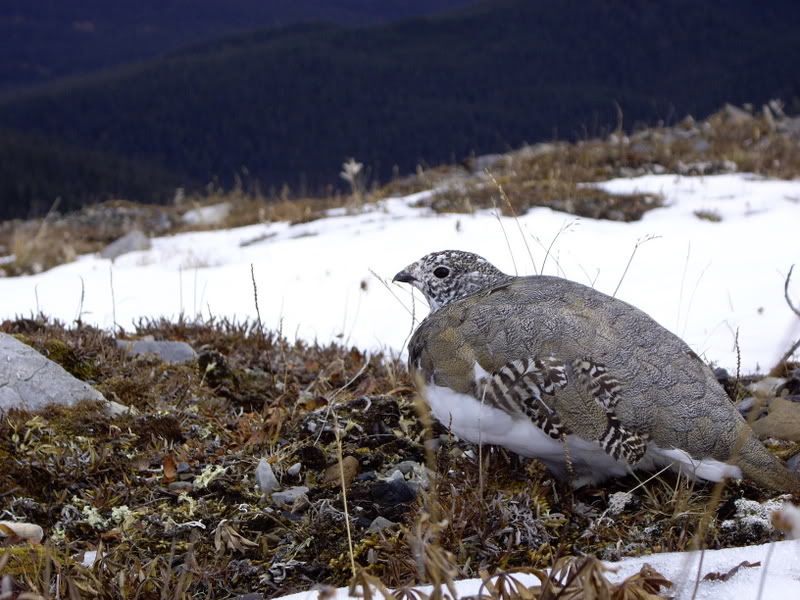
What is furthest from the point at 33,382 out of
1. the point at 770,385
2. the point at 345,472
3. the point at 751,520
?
the point at 770,385

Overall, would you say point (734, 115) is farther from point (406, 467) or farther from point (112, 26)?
point (112, 26)

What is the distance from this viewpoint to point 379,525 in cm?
316

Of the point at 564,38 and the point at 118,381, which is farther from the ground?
the point at 564,38

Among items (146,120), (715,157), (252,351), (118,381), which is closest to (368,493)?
(118,381)

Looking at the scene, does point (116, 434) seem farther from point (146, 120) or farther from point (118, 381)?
point (146, 120)

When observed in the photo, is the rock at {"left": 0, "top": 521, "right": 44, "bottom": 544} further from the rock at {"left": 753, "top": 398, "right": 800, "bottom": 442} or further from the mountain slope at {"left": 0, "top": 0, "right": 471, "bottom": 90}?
the mountain slope at {"left": 0, "top": 0, "right": 471, "bottom": 90}

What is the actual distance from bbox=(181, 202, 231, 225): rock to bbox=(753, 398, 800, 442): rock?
44.1ft

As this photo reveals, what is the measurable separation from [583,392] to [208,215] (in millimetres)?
15889

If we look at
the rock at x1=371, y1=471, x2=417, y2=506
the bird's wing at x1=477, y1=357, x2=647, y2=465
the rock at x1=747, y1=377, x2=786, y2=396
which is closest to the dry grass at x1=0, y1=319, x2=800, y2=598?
the rock at x1=371, y1=471, x2=417, y2=506

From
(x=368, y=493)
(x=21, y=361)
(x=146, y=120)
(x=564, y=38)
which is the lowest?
(x=368, y=493)

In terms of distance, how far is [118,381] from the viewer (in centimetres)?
459

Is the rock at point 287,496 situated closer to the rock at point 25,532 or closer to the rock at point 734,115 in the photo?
the rock at point 25,532

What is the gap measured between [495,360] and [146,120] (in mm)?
90769

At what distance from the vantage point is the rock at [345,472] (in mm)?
3619
